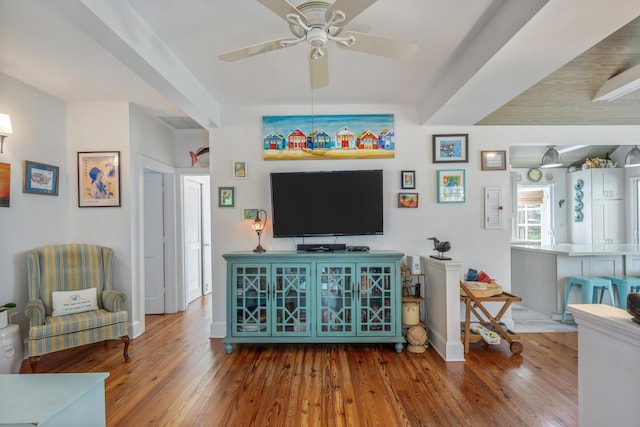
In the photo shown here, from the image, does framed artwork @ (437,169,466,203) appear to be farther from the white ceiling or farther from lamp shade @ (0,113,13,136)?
lamp shade @ (0,113,13,136)

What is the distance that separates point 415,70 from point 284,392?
2.77m

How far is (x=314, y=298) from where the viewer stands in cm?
314

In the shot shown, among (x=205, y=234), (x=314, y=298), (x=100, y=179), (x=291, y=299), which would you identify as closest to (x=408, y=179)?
(x=314, y=298)

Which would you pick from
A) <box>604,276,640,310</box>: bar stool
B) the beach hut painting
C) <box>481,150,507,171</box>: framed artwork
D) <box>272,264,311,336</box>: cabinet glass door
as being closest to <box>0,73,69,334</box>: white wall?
the beach hut painting

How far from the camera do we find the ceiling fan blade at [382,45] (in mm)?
1761

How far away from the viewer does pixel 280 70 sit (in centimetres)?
274

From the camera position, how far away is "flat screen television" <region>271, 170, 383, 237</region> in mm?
3377

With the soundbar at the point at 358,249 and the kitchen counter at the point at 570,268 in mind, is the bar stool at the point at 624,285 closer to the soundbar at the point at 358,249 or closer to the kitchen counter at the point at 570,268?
the kitchen counter at the point at 570,268

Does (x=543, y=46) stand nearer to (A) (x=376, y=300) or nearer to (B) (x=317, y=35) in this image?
(B) (x=317, y=35)

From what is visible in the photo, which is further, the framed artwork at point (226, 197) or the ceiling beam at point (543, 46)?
the framed artwork at point (226, 197)

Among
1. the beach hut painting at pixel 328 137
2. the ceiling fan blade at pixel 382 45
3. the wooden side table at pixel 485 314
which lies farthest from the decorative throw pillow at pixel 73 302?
the wooden side table at pixel 485 314

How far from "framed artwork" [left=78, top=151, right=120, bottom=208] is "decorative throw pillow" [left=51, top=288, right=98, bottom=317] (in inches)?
37.5

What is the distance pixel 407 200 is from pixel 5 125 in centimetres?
367

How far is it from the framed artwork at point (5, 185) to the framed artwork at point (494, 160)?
4.53 meters
